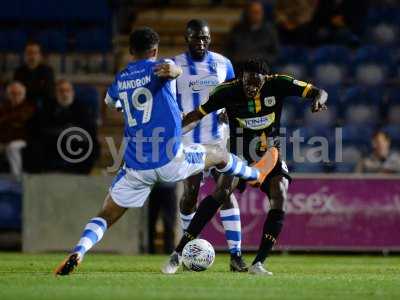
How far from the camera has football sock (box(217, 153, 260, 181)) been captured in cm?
945

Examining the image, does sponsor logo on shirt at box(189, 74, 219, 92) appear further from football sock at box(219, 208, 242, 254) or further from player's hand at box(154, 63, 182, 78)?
player's hand at box(154, 63, 182, 78)

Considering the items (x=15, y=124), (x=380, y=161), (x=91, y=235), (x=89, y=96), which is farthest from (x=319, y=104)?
(x=89, y=96)

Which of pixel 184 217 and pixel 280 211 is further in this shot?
pixel 184 217

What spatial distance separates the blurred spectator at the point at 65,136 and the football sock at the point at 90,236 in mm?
5369

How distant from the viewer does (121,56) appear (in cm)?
1777

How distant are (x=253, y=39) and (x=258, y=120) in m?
6.71

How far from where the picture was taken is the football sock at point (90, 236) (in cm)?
902

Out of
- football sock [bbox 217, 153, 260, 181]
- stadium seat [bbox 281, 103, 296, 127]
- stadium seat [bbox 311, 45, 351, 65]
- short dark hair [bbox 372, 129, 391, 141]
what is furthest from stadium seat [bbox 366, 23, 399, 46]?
football sock [bbox 217, 153, 260, 181]

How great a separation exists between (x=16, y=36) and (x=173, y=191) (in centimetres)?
547

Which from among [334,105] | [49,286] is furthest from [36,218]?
[49,286]

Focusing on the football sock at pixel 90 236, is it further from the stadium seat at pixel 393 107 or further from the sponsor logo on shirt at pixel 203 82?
the stadium seat at pixel 393 107

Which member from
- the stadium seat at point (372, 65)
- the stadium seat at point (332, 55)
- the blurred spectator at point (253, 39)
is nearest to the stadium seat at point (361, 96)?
the stadium seat at point (372, 65)

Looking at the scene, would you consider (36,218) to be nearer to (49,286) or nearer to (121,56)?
(121,56)

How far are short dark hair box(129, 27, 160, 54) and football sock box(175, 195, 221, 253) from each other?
5.53ft
